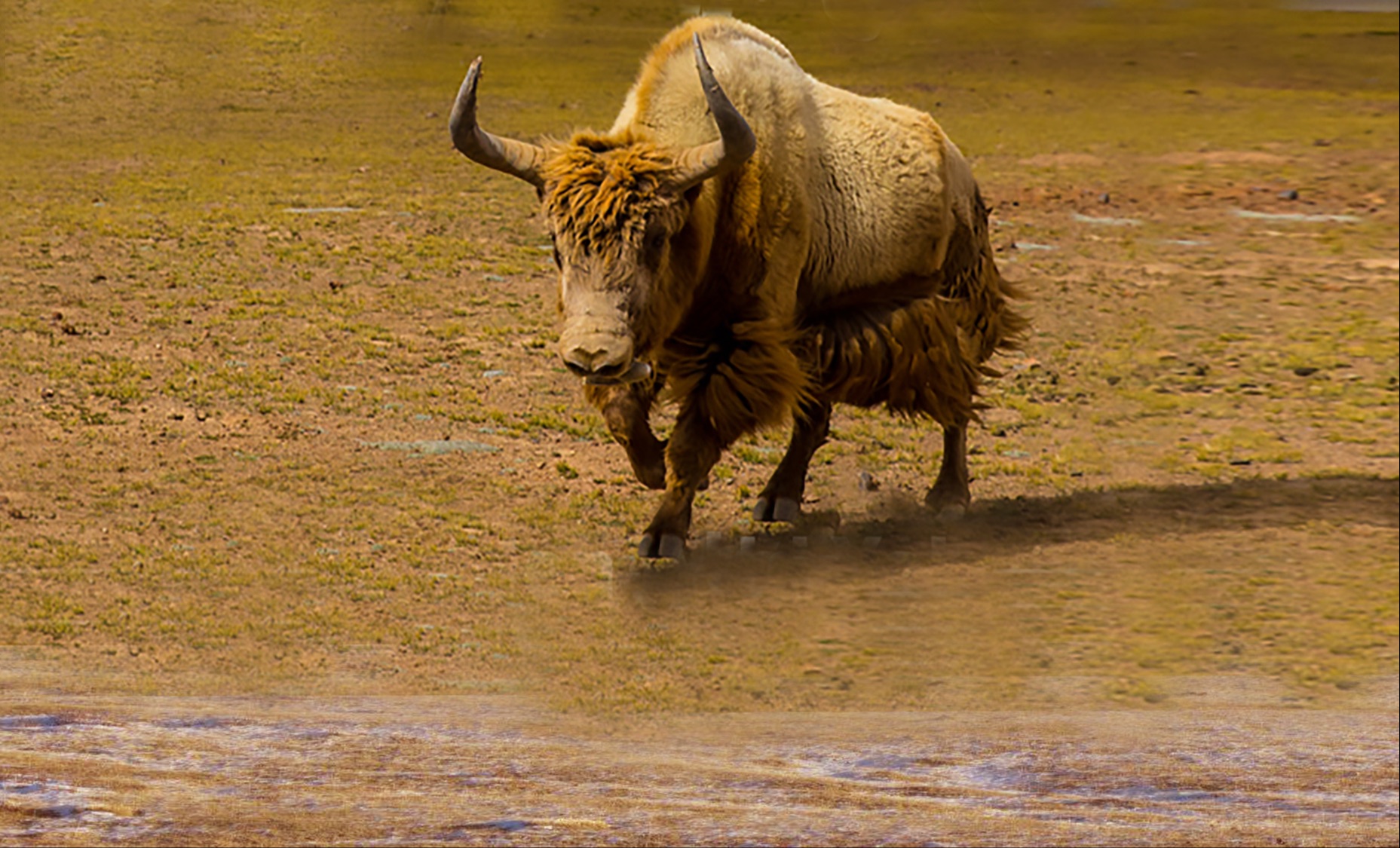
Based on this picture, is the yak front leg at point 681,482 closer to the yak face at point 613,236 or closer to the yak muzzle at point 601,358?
the yak face at point 613,236

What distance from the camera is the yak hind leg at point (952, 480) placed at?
161 inches

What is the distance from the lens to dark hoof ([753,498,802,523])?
390 cm

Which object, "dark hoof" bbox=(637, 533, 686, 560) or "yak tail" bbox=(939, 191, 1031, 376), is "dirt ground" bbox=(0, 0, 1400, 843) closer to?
"dark hoof" bbox=(637, 533, 686, 560)

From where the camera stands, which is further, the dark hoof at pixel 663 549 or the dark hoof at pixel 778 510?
the dark hoof at pixel 778 510

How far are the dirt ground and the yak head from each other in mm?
329

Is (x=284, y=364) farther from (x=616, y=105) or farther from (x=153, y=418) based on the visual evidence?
(x=616, y=105)

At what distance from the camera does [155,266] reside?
4.71m

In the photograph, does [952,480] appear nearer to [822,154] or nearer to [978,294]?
[978,294]

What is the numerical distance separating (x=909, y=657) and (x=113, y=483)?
5.36 feet

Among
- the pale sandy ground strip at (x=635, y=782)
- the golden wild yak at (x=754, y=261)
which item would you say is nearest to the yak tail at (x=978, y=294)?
the golden wild yak at (x=754, y=261)

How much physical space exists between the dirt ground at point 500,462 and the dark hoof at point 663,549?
0.06m

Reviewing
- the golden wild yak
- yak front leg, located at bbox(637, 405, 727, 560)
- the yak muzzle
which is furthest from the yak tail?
the yak muzzle

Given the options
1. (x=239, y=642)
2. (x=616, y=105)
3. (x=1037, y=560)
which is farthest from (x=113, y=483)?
(x=616, y=105)

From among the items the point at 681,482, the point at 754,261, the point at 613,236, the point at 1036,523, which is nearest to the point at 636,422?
the point at 681,482
